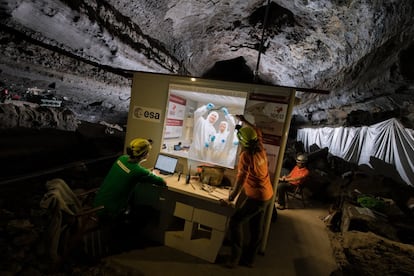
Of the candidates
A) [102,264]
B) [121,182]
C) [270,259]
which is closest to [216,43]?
[121,182]

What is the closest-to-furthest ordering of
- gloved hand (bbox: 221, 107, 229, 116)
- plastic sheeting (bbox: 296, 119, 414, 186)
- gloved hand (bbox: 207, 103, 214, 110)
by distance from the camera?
1. gloved hand (bbox: 221, 107, 229, 116)
2. gloved hand (bbox: 207, 103, 214, 110)
3. plastic sheeting (bbox: 296, 119, 414, 186)

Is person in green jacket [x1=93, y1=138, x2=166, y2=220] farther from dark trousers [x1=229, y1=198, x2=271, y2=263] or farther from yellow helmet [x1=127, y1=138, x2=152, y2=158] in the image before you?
dark trousers [x1=229, y1=198, x2=271, y2=263]

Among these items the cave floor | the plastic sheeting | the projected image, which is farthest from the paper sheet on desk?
the plastic sheeting

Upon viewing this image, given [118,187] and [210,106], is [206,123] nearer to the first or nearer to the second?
[210,106]

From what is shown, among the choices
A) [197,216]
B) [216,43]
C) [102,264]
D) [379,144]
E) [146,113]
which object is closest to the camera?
[102,264]

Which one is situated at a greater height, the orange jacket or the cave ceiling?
the cave ceiling

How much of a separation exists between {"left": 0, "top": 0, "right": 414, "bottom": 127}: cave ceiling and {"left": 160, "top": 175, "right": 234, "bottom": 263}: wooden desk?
79.5 inches

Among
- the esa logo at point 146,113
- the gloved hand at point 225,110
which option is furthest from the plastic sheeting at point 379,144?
the esa logo at point 146,113

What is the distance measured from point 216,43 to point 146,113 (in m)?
4.45

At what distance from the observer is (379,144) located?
6.37 meters

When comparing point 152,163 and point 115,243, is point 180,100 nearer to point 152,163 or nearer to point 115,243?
point 152,163

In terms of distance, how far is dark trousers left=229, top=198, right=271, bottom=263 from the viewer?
9.36 ft

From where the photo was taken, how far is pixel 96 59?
4.91 meters

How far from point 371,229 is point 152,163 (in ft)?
15.8
